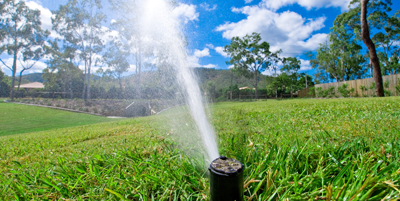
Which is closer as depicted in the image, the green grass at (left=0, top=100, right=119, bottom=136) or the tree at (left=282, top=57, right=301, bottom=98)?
the green grass at (left=0, top=100, right=119, bottom=136)

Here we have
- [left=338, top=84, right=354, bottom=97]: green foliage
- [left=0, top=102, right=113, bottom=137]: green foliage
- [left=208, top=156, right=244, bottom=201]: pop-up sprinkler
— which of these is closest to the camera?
[left=208, top=156, right=244, bottom=201]: pop-up sprinkler

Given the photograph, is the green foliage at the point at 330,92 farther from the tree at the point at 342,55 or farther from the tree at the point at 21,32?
the tree at the point at 21,32

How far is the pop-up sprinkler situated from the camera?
65cm

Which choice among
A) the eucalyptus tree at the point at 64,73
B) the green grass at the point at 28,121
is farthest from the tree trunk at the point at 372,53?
the eucalyptus tree at the point at 64,73

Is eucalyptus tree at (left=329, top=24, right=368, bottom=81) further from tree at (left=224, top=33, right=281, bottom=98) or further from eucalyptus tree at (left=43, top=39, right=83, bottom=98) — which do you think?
eucalyptus tree at (left=43, top=39, right=83, bottom=98)

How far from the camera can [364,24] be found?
31.6 feet

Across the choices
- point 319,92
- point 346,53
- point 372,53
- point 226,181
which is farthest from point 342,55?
point 226,181

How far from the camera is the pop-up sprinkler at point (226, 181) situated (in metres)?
0.65

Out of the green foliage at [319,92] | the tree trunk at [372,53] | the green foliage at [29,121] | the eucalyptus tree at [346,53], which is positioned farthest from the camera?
the eucalyptus tree at [346,53]

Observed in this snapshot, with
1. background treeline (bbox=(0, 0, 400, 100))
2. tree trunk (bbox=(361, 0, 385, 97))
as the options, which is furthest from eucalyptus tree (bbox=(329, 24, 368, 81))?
tree trunk (bbox=(361, 0, 385, 97))

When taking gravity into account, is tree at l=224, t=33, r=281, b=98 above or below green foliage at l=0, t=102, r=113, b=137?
above

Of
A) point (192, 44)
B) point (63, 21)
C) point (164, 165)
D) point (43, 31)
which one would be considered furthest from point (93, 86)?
point (164, 165)

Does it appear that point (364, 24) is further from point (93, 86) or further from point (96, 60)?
point (93, 86)

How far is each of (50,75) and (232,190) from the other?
2678 centimetres
